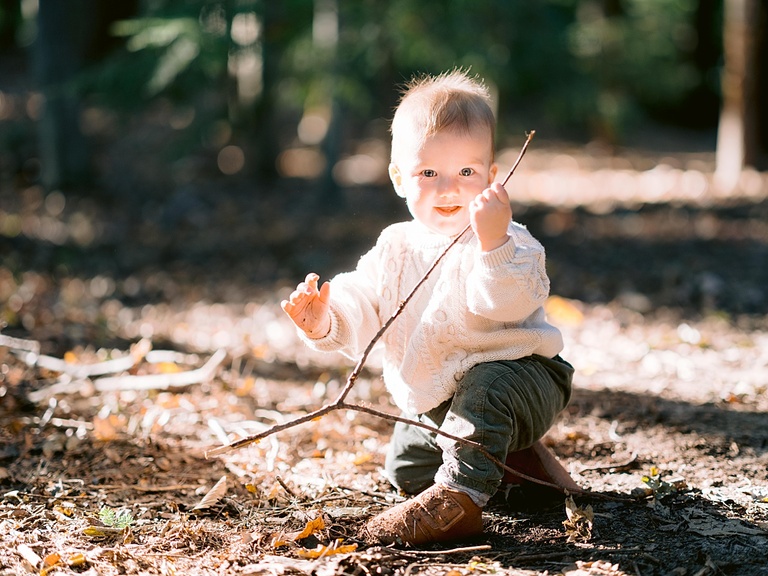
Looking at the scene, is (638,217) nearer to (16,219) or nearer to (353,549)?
(16,219)

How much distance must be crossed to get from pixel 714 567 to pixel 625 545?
0.26m

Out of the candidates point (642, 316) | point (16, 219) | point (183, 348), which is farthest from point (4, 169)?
point (642, 316)

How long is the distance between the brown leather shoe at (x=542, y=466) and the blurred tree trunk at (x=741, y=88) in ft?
27.4

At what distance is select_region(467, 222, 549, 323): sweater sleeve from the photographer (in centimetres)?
248

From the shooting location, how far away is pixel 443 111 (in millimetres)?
2666

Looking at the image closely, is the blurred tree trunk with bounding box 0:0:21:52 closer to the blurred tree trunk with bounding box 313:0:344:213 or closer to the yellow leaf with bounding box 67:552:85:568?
the blurred tree trunk with bounding box 313:0:344:213

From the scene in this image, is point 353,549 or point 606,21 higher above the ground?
point 606,21

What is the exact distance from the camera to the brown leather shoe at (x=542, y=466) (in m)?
2.86

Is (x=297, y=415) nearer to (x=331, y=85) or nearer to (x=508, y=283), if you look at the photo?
(x=508, y=283)

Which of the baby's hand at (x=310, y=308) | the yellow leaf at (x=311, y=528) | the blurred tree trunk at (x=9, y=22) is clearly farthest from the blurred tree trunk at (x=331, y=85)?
the blurred tree trunk at (x=9, y=22)

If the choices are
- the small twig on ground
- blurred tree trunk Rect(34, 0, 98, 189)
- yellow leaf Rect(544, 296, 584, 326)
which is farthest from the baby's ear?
blurred tree trunk Rect(34, 0, 98, 189)

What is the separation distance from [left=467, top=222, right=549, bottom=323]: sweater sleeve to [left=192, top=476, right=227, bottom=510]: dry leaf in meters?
1.11

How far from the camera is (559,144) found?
1571cm

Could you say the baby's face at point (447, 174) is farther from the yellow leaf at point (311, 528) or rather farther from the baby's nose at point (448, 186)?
the yellow leaf at point (311, 528)
